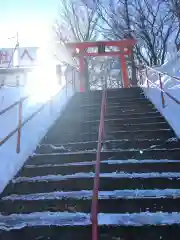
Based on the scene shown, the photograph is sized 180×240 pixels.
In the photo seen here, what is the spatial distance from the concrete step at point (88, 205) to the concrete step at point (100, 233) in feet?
1.24

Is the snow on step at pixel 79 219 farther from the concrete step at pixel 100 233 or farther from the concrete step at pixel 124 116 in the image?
the concrete step at pixel 124 116

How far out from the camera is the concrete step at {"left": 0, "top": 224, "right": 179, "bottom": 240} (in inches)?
114

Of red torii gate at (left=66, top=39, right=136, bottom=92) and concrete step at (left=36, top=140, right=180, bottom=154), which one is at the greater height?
red torii gate at (left=66, top=39, right=136, bottom=92)

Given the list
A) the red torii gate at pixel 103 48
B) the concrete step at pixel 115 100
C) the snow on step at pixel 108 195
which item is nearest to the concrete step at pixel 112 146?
the snow on step at pixel 108 195

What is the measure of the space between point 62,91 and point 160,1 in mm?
13201

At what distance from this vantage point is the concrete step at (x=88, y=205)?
3363 mm

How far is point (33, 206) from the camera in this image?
351 cm

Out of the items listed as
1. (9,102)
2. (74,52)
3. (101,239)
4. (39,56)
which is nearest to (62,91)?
(9,102)

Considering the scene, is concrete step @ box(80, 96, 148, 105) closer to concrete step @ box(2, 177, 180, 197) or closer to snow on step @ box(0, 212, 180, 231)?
concrete step @ box(2, 177, 180, 197)

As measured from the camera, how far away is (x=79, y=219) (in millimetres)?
3164

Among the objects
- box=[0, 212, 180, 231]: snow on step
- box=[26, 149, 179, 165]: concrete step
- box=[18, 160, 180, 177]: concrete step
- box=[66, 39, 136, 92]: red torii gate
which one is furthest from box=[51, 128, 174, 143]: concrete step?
box=[66, 39, 136, 92]: red torii gate

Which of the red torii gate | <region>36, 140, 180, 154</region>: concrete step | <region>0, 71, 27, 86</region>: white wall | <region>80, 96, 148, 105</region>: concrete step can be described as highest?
the red torii gate

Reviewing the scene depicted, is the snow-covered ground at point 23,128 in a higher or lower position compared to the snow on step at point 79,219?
higher

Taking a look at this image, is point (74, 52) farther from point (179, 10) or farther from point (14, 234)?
point (14, 234)
